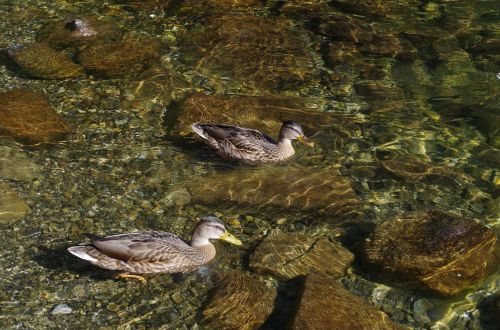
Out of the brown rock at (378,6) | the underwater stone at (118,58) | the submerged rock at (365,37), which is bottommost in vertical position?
the underwater stone at (118,58)

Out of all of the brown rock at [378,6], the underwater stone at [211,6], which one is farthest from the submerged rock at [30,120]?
the brown rock at [378,6]

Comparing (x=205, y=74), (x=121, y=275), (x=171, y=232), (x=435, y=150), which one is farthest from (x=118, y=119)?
(x=435, y=150)

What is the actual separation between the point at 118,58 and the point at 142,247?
5270 millimetres

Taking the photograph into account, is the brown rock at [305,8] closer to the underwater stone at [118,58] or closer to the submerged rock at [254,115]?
the underwater stone at [118,58]

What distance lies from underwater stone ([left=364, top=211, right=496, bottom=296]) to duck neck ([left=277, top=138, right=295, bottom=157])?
2244 millimetres

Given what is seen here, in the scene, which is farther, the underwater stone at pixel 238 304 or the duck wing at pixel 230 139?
the duck wing at pixel 230 139

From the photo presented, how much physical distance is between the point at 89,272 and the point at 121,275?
1.21 ft

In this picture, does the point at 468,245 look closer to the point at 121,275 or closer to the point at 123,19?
the point at 121,275

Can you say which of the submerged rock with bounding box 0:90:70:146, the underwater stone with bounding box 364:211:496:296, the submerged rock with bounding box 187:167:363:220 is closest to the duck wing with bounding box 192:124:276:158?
the submerged rock with bounding box 187:167:363:220

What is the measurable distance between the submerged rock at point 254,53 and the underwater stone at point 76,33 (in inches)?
55.1

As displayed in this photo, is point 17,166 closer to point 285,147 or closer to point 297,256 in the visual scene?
point 285,147

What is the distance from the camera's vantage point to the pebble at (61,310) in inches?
297

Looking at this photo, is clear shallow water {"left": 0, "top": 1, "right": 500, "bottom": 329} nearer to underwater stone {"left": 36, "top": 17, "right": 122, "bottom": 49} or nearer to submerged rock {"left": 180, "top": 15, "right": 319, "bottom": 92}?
submerged rock {"left": 180, "top": 15, "right": 319, "bottom": 92}

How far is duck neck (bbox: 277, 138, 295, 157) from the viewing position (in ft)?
34.7
